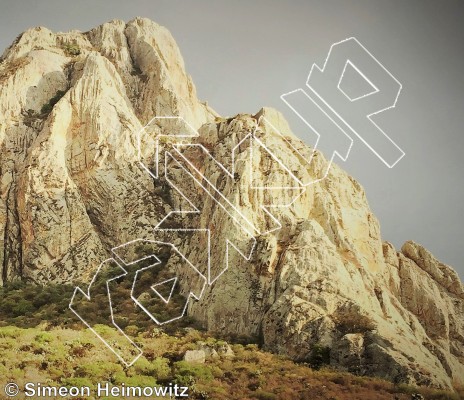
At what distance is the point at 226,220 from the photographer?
3425 centimetres

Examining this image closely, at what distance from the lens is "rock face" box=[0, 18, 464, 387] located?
91.8ft

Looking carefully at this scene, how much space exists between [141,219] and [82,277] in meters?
7.41

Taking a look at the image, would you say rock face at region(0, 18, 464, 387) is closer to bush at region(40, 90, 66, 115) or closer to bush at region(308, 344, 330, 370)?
bush at region(40, 90, 66, 115)

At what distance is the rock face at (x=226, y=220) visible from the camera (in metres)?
28.0

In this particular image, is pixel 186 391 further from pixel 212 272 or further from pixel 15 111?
pixel 15 111

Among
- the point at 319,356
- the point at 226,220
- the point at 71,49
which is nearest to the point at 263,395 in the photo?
the point at 319,356

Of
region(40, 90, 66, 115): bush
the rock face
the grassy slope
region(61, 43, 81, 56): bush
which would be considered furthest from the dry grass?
region(61, 43, 81, 56): bush

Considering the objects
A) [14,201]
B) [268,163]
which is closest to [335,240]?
[268,163]

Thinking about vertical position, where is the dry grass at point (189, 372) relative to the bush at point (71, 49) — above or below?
below

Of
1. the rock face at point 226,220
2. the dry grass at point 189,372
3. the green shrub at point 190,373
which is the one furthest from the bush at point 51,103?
the green shrub at point 190,373

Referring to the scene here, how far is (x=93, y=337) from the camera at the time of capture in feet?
94.6

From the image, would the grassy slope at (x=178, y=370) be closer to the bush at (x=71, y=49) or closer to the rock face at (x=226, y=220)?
the rock face at (x=226, y=220)

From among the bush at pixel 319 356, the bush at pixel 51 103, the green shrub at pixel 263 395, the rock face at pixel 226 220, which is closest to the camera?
the green shrub at pixel 263 395

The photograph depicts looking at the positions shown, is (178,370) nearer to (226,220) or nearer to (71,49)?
(226,220)
